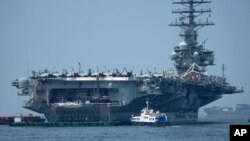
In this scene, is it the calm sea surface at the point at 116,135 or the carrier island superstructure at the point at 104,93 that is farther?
the carrier island superstructure at the point at 104,93

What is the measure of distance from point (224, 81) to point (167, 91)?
60.9 feet

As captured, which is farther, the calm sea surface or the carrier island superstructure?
the carrier island superstructure

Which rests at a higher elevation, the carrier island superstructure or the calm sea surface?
the carrier island superstructure

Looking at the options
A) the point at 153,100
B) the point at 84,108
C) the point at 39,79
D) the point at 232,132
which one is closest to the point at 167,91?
the point at 153,100

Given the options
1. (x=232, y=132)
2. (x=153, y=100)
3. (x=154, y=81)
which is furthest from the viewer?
(x=153, y=100)

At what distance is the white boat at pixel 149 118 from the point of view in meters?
77.9

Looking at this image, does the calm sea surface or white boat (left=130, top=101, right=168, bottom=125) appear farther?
white boat (left=130, top=101, right=168, bottom=125)

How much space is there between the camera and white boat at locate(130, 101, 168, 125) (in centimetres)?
7788

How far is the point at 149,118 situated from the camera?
78000mm

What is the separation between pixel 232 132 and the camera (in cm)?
606

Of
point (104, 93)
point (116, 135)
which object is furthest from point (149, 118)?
point (116, 135)

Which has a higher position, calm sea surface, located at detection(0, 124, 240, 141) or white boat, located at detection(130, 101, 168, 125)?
white boat, located at detection(130, 101, 168, 125)

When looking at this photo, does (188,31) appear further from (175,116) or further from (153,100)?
(153,100)

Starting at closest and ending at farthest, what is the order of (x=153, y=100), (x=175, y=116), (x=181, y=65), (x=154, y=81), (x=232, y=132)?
→ (x=232, y=132), (x=154, y=81), (x=153, y=100), (x=175, y=116), (x=181, y=65)
